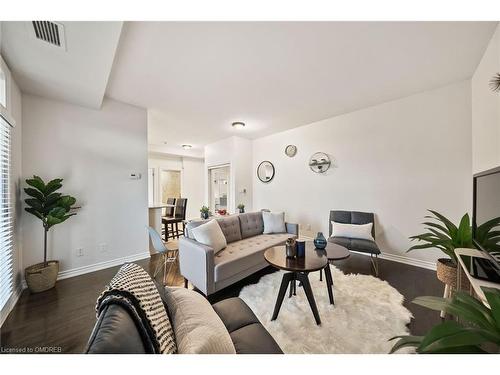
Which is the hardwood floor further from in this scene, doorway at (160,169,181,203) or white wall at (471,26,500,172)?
doorway at (160,169,181,203)

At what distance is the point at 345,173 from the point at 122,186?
384 centimetres

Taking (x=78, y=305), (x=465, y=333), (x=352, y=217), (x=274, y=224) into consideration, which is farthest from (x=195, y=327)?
(x=352, y=217)

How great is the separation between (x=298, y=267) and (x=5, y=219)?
9.40 ft

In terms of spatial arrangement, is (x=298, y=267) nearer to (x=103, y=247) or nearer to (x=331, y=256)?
(x=331, y=256)

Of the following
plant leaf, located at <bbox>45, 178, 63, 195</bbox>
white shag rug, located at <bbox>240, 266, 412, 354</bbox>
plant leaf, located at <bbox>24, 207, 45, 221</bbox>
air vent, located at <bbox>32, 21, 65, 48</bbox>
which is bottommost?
white shag rug, located at <bbox>240, 266, 412, 354</bbox>

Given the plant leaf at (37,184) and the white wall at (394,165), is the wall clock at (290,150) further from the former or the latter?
the plant leaf at (37,184)

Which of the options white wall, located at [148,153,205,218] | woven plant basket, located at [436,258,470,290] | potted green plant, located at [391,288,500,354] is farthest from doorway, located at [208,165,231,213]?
potted green plant, located at [391,288,500,354]

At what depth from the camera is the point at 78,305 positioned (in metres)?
1.91

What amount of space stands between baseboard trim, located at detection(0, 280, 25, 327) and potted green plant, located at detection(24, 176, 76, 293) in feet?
0.31

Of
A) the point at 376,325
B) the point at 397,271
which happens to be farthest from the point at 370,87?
the point at 376,325

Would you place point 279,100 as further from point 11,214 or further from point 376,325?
point 11,214

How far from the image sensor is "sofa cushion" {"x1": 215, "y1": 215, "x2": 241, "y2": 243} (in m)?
2.80

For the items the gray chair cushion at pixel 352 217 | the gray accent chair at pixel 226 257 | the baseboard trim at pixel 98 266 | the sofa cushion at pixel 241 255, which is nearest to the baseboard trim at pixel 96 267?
the baseboard trim at pixel 98 266

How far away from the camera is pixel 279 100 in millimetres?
2889
